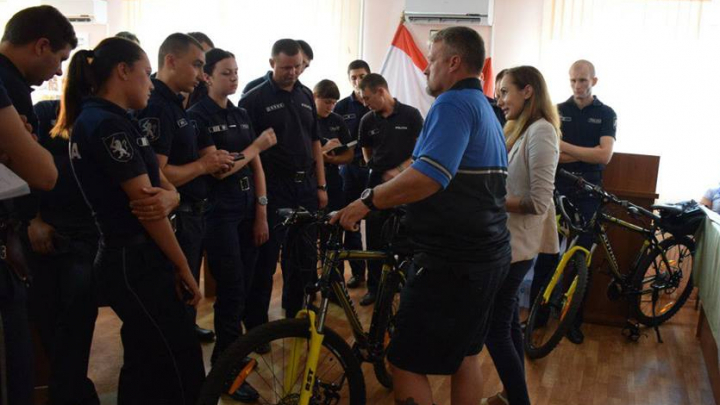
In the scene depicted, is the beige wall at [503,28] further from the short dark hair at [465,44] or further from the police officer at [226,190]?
the short dark hair at [465,44]

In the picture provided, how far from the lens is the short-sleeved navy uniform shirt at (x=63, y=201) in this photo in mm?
2275

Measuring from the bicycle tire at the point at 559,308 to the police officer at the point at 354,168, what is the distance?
137 cm

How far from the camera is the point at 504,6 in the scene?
5207 mm

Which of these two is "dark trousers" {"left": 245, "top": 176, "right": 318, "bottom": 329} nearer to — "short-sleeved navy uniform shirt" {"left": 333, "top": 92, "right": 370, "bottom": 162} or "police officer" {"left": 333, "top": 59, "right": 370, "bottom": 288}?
"police officer" {"left": 333, "top": 59, "right": 370, "bottom": 288}

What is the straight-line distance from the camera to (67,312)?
2248 mm

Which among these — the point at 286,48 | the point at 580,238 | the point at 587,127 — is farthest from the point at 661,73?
the point at 286,48

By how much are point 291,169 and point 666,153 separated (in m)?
3.24

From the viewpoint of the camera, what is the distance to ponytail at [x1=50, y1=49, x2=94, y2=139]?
5.65 ft

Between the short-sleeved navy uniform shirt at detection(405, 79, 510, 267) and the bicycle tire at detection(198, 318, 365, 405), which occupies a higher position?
the short-sleeved navy uniform shirt at detection(405, 79, 510, 267)

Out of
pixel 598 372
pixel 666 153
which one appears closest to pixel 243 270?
pixel 598 372

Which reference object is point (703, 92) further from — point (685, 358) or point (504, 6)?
point (685, 358)

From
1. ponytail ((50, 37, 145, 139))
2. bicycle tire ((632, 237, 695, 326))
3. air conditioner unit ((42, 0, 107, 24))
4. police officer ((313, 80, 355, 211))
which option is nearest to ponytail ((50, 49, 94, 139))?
ponytail ((50, 37, 145, 139))

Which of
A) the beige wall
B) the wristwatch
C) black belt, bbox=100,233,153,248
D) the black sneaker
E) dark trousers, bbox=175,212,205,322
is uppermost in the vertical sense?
the beige wall

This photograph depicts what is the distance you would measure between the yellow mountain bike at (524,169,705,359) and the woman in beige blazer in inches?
32.8
